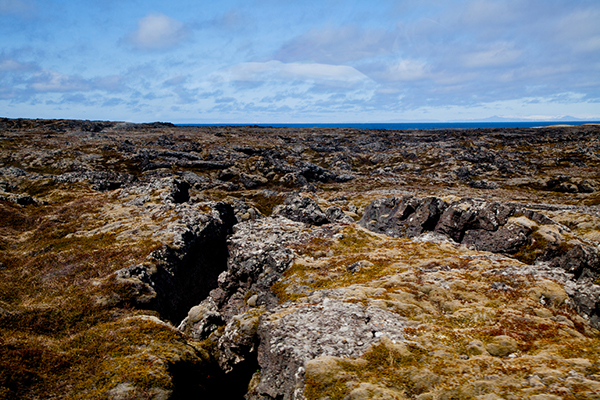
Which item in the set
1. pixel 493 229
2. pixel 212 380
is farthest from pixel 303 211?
pixel 212 380

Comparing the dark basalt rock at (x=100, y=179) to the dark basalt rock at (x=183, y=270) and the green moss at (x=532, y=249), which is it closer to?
the dark basalt rock at (x=183, y=270)

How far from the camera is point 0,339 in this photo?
13914mm

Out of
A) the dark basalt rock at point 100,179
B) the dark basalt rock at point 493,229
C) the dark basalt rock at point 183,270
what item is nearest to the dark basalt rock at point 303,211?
the dark basalt rock at point 493,229

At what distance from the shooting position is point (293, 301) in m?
20.2

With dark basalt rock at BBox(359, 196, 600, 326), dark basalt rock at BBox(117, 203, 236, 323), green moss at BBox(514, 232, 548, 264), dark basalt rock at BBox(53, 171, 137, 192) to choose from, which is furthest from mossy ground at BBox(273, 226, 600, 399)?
dark basalt rock at BBox(53, 171, 137, 192)

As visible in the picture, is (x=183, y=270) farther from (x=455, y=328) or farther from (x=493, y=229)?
(x=493, y=229)

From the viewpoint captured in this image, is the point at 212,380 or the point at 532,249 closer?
the point at 212,380

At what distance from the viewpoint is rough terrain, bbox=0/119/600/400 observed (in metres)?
12.6

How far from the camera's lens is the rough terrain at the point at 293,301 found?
12578 millimetres

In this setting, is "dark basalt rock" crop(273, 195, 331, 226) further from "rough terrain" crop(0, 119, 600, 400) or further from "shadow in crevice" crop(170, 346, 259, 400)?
"shadow in crevice" crop(170, 346, 259, 400)

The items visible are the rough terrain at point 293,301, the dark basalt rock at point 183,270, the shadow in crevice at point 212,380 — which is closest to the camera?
the rough terrain at point 293,301

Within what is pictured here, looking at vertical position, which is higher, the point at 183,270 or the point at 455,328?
the point at 455,328

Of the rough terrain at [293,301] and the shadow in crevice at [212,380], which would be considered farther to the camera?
the shadow in crevice at [212,380]

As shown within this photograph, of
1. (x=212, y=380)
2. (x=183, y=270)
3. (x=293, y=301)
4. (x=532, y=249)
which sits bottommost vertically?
(x=212, y=380)
